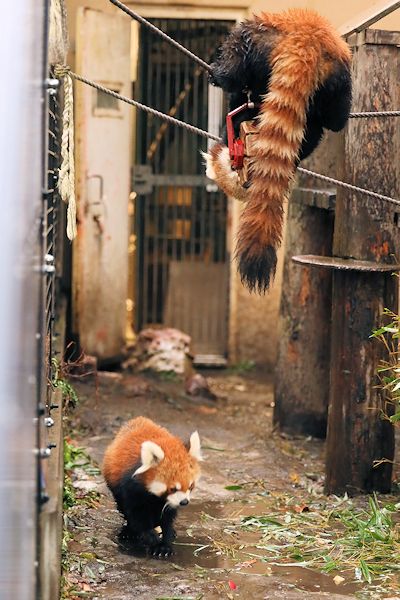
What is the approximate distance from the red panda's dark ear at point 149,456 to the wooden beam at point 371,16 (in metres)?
2.73

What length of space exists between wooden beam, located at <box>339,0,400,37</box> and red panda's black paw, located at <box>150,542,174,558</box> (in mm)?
3168

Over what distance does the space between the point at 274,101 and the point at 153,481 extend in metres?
2.02

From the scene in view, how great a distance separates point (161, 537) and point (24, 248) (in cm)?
262

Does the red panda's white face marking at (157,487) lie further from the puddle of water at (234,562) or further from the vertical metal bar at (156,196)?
the vertical metal bar at (156,196)

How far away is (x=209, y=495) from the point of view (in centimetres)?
656

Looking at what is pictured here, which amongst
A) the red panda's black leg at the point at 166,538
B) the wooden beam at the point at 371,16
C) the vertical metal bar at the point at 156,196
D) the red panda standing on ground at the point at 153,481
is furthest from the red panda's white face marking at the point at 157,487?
the vertical metal bar at the point at 156,196

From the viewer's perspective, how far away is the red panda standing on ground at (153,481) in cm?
545

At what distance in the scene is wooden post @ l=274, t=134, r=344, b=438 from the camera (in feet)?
25.2

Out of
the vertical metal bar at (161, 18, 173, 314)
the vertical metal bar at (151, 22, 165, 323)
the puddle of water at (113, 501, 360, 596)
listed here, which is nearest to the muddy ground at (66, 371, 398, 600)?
the puddle of water at (113, 501, 360, 596)

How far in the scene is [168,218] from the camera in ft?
33.9

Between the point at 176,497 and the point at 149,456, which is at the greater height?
the point at 149,456

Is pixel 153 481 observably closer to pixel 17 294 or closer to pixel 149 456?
pixel 149 456

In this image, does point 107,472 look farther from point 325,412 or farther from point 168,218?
point 168,218

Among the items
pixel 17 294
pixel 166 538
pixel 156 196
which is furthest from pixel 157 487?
pixel 156 196
